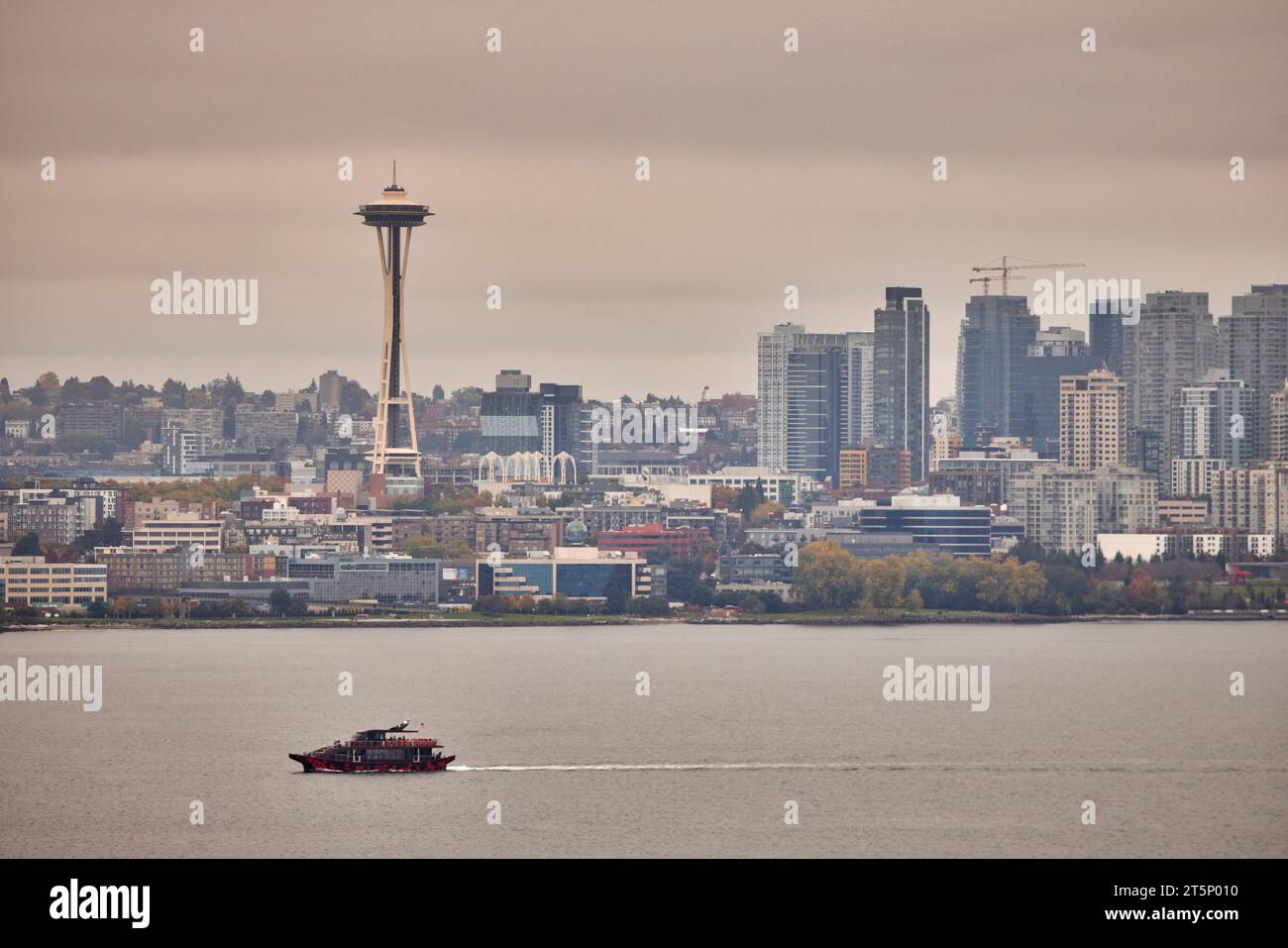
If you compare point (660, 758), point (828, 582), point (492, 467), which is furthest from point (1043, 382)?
point (660, 758)

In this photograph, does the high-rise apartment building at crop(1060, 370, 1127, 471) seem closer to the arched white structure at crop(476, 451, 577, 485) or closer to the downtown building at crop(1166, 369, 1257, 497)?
the downtown building at crop(1166, 369, 1257, 497)

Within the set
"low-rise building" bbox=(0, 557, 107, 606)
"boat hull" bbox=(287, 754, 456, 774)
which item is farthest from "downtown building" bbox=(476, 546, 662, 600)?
"boat hull" bbox=(287, 754, 456, 774)

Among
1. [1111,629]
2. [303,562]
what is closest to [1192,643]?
[1111,629]

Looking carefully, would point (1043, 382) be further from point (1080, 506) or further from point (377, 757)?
point (377, 757)

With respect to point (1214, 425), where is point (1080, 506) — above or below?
below

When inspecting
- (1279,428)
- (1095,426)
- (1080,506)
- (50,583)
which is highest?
(1095,426)

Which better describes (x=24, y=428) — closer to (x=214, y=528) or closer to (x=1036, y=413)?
(x=214, y=528)
